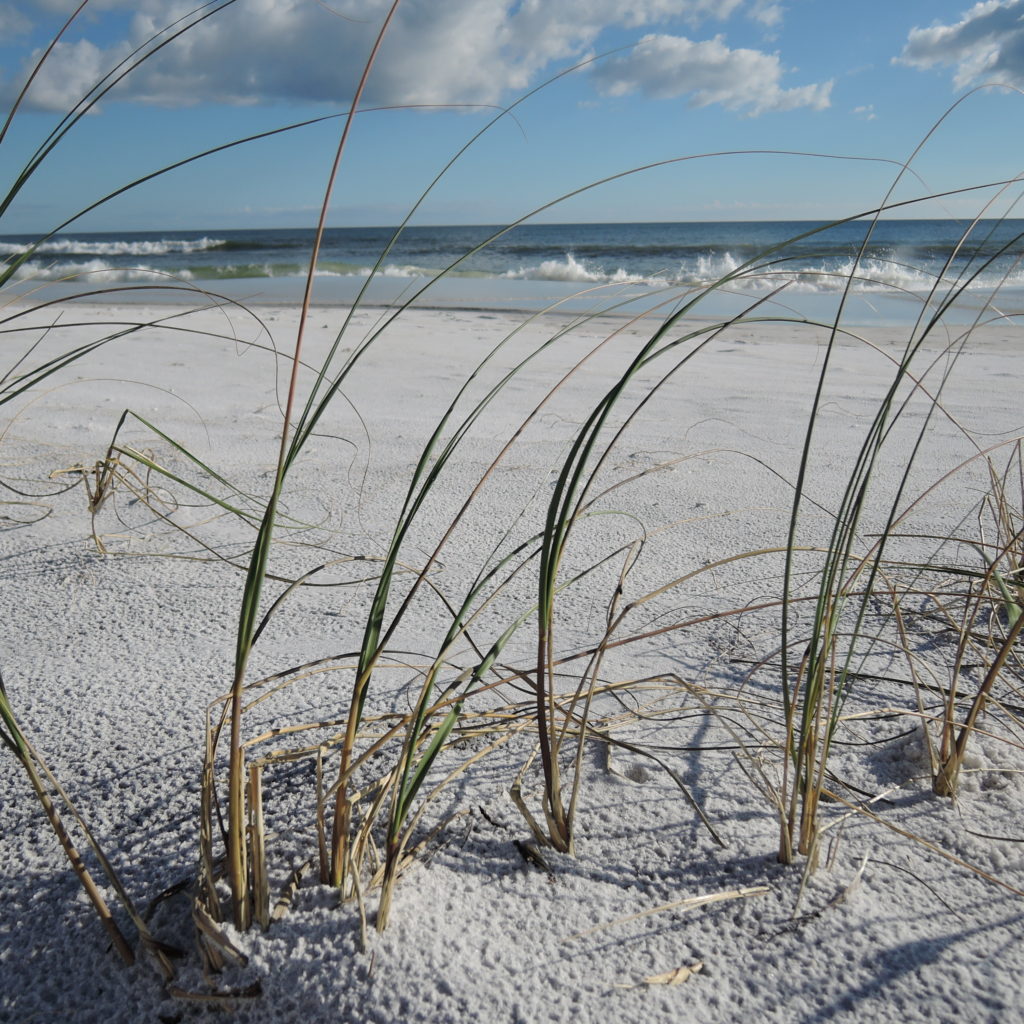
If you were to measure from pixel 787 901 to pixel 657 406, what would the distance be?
7.86ft

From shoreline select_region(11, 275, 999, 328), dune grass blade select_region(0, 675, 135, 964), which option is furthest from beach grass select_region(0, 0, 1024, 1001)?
shoreline select_region(11, 275, 999, 328)

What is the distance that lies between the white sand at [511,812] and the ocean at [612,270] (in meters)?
0.32

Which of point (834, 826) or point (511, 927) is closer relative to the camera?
point (511, 927)

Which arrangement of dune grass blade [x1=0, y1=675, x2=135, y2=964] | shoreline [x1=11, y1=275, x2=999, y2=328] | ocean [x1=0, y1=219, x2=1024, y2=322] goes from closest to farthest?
dune grass blade [x1=0, y1=675, x2=135, y2=964]
ocean [x1=0, y1=219, x2=1024, y2=322]
shoreline [x1=11, y1=275, x2=999, y2=328]

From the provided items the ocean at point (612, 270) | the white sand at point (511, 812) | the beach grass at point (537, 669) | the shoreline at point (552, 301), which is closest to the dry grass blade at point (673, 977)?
the white sand at point (511, 812)

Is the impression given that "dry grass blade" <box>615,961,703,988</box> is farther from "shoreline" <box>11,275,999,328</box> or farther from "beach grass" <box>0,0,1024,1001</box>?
"shoreline" <box>11,275,999,328</box>

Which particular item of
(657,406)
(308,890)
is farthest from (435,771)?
(657,406)

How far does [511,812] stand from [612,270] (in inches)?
643

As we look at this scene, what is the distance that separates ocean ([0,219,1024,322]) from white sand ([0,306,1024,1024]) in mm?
319

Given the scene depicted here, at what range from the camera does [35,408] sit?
2748 mm

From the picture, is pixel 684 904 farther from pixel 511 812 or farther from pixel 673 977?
pixel 511 812

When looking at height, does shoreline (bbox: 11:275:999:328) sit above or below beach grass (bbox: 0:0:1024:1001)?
below

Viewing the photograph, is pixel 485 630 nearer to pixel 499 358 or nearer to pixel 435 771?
pixel 435 771

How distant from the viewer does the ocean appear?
0.77 m
